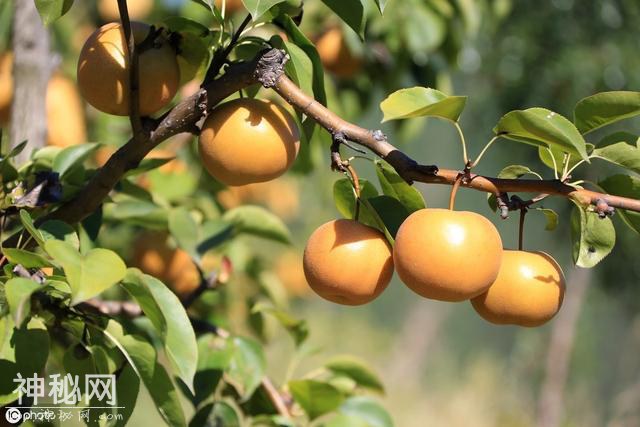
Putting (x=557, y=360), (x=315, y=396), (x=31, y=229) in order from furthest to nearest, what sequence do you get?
(x=557, y=360)
(x=315, y=396)
(x=31, y=229)

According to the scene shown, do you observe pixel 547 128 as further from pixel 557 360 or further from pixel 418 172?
pixel 557 360

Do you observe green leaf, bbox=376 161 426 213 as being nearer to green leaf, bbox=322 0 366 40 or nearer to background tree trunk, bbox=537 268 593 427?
green leaf, bbox=322 0 366 40

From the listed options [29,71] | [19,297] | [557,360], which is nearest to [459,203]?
[557,360]

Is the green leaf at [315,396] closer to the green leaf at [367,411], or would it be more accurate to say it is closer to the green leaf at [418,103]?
the green leaf at [367,411]

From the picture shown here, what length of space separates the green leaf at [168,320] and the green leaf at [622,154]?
1.14ft

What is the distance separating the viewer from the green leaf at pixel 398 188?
2.31 feet

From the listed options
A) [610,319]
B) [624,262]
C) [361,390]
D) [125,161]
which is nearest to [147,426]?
[624,262]

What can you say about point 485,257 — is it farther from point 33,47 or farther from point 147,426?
point 147,426

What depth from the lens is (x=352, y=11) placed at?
2.35ft

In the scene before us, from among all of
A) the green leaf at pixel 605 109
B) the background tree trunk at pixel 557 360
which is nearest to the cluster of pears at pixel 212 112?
the green leaf at pixel 605 109

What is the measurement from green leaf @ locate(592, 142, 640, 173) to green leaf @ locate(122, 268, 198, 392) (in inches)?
13.7

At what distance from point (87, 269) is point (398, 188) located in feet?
0.85

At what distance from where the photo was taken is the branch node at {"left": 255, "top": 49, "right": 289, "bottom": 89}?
2.17 ft

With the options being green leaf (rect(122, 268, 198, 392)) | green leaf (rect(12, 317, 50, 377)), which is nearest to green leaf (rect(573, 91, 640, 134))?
green leaf (rect(122, 268, 198, 392))
